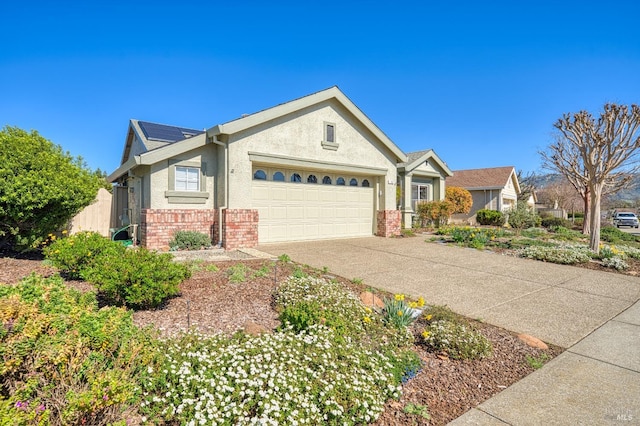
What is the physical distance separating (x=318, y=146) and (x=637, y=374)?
1070 cm

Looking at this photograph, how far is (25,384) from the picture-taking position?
6.53 ft

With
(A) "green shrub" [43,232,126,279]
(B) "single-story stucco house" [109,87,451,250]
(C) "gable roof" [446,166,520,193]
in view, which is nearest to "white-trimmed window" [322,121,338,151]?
(B) "single-story stucco house" [109,87,451,250]

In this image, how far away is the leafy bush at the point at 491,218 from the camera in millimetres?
24433

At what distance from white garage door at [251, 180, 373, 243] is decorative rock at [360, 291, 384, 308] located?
681cm

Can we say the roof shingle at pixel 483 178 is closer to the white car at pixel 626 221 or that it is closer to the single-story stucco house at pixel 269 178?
the white car at pixel 626 221

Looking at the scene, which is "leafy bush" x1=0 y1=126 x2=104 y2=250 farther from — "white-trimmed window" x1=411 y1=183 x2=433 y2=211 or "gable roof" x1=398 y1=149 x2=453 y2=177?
"white-trimmed window" x1=411 y1=183 x2=433 y2=211

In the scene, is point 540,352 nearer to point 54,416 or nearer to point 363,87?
point 54,416

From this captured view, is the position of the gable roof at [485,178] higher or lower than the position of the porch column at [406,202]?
higher

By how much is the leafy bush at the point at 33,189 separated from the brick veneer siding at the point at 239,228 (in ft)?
12.0

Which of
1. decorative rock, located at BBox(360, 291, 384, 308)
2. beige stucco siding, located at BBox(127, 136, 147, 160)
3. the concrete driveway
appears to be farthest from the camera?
beige stucco siding, located at BBox(127, 136, 147, 160)

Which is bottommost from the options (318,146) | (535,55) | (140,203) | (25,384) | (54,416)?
(54,416)

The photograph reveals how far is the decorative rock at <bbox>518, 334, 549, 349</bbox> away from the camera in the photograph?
3.92 m

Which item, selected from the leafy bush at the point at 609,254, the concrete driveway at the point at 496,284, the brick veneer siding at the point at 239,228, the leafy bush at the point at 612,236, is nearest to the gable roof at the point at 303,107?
the brick veneer siding at the point at 239,228

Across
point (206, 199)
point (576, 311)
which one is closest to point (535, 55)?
point (576, 311)
